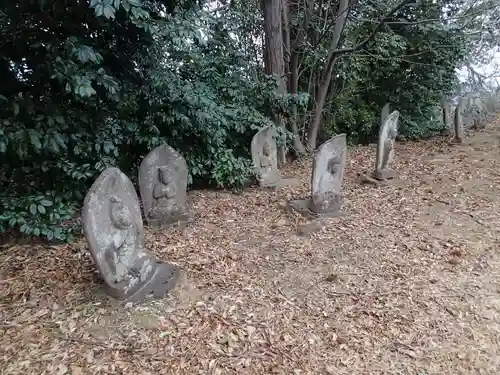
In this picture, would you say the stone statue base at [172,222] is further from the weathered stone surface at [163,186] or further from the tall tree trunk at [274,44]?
the tall tree trunk at [274,44]

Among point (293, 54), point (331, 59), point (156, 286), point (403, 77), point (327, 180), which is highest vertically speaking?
point (293, 54)

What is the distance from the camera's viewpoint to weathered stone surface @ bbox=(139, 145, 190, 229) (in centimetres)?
392

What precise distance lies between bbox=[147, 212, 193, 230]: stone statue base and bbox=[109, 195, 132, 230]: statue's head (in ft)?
4.33

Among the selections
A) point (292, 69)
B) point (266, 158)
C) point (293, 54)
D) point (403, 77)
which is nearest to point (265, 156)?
point (266, 158)

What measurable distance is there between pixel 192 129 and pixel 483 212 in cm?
389

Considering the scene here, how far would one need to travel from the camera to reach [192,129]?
4.80 metres

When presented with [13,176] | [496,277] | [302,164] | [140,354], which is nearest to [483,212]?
[496,277]

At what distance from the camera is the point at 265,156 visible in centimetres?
557

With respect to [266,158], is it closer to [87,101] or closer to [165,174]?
[165,174]

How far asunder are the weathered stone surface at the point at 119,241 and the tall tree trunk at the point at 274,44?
162 inches

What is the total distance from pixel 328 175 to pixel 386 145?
5.21 ft

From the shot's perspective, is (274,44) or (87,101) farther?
(274,44)

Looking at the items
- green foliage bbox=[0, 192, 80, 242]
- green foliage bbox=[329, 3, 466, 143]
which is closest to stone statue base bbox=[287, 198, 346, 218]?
green foliage bbox=[0, 192, 80, 242]

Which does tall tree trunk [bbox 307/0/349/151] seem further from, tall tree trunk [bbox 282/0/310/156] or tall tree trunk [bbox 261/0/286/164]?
tall tree trunk [bbox 261/0/286/164]
